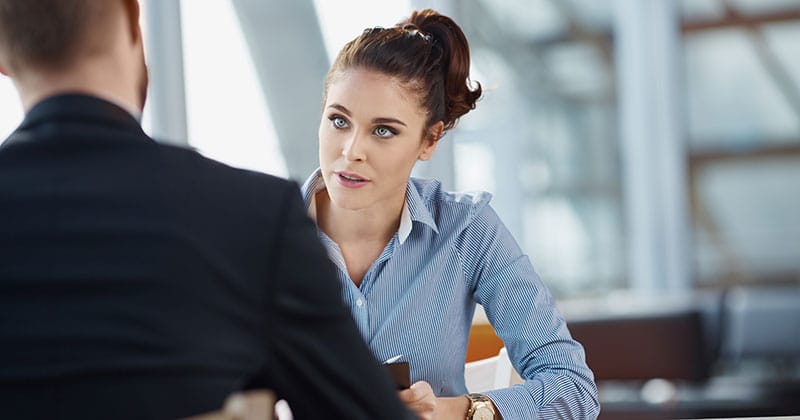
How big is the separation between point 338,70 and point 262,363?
3.62 ft

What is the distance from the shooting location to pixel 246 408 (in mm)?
854

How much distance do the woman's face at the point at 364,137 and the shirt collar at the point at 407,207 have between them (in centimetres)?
5

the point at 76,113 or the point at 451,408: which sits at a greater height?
the point at 76,113

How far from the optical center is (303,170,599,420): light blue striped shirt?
1.77 m

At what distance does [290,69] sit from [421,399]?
3.69 metres

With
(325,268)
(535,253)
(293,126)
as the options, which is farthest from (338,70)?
(535,253)

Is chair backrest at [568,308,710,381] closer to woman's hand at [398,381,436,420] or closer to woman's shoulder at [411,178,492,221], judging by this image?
woman's shoulder at [411,178,492,221]

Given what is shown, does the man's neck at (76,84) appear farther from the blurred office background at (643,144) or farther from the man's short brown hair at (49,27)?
the blurred office background at (643,144)

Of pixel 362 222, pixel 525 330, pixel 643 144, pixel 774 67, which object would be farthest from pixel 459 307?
pixel 774 67

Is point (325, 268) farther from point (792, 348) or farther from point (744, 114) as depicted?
point (744, 114)

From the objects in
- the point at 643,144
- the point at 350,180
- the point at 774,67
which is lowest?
the point at 350,180

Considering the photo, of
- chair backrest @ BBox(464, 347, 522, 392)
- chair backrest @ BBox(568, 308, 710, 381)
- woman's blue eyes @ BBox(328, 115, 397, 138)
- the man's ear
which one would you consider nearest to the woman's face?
woman's blue eyes @ BBox(328, 115, 397, 138)

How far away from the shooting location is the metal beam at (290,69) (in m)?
4.89

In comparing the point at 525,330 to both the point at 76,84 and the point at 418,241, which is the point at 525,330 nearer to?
the point at 418,241
